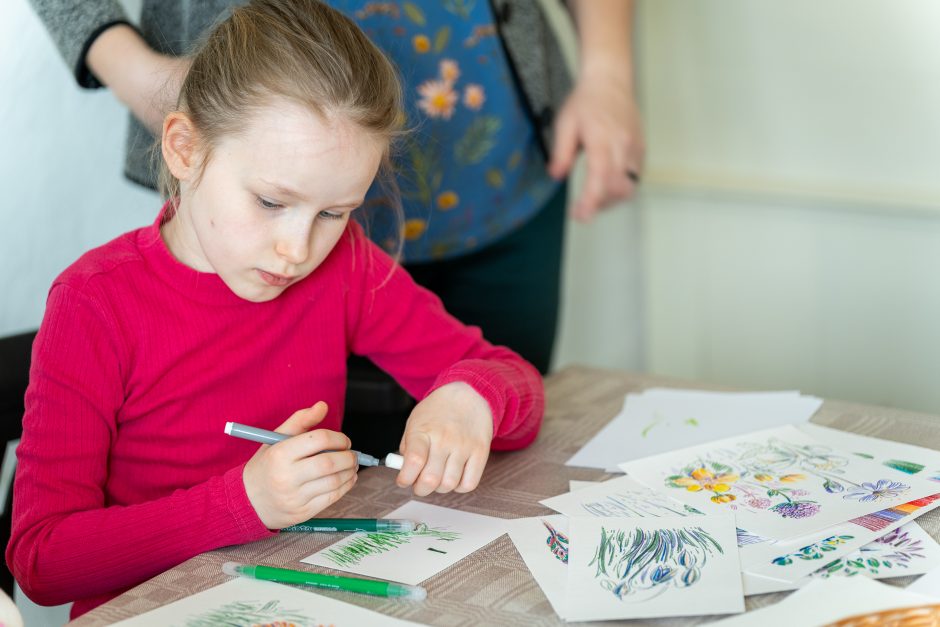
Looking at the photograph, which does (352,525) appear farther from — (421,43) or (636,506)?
(421,43)

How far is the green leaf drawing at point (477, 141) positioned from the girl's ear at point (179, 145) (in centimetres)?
49

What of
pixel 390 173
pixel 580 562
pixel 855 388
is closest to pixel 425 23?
pixel 390 173

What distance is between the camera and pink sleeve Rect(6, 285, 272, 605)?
37.0 inches

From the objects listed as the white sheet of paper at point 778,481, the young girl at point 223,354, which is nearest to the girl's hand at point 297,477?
the young girl at point 223,354

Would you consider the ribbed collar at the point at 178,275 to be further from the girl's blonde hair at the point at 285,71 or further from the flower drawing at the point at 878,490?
the flower drawing at the point at 878,490

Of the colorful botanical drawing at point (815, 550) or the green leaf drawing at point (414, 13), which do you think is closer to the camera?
the colorful botanical drawing at point (815, 550)

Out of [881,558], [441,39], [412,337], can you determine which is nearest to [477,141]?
[441,39]

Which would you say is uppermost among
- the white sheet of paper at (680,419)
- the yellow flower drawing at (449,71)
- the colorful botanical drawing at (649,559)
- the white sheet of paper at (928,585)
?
the yellow flower drawing at (449,71)

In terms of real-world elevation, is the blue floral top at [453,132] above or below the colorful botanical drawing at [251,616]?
above

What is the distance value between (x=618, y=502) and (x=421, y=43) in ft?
2.24

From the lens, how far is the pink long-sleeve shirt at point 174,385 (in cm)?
→ 95

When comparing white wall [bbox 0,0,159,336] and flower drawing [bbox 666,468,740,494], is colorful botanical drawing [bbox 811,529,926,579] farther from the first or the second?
white wall [bbox 0,0,159,336]

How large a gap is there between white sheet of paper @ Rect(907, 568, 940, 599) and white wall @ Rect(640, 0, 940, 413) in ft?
3.99

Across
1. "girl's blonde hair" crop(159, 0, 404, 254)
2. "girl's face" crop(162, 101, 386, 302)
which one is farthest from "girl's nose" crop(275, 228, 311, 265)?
"girl's blonde hair" crop(159, 0, 404, 254)
